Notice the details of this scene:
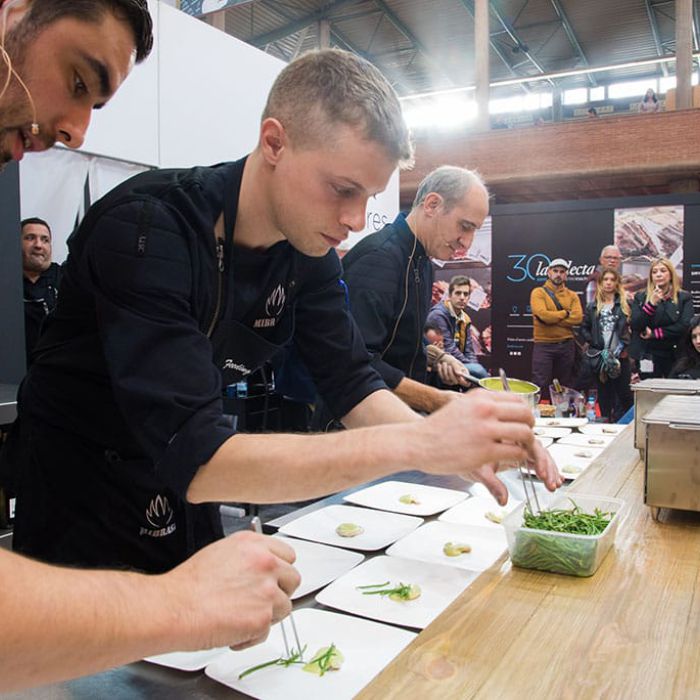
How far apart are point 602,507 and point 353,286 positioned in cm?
116

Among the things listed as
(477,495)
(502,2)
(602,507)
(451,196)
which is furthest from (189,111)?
(502,2)

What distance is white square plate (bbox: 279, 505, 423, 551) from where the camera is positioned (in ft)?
4.58

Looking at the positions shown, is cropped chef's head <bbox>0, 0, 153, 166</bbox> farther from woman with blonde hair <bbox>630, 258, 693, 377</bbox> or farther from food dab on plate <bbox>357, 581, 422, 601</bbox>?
woman with blonde hair <bbox>630, 258, 693, 377</bbox>

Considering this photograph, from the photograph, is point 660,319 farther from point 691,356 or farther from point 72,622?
point 72,622

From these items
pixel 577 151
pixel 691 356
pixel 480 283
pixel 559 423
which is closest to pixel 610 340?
pixel 691 356

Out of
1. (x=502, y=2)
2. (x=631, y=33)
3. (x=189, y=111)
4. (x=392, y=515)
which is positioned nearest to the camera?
(x=392, y=515)

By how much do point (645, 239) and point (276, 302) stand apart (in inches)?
259

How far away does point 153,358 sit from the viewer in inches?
36.8

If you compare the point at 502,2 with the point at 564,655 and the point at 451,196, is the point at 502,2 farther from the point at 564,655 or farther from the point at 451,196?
the point at 564,655

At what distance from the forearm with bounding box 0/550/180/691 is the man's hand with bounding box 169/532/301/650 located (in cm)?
2

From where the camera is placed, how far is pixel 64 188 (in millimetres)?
3029

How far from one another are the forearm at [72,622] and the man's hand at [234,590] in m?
0.02

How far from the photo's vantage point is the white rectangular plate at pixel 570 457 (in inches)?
76.7

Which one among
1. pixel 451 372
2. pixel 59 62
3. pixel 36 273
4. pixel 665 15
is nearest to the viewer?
pixel 59 62
